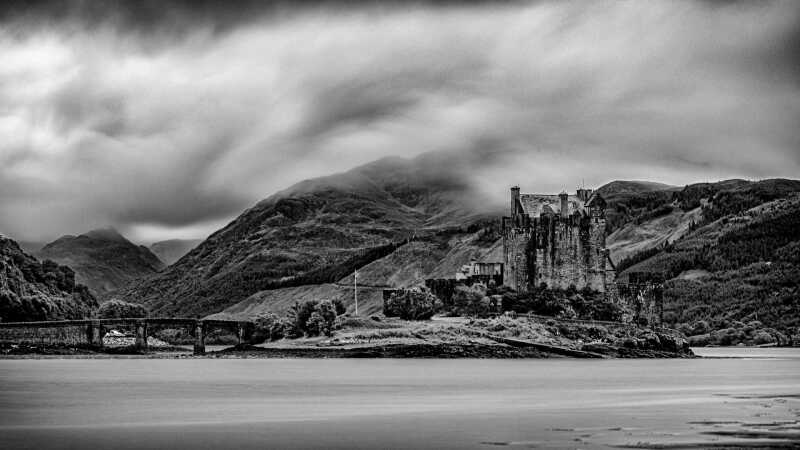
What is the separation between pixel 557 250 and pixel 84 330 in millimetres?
74349

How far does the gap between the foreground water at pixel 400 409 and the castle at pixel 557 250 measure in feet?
151

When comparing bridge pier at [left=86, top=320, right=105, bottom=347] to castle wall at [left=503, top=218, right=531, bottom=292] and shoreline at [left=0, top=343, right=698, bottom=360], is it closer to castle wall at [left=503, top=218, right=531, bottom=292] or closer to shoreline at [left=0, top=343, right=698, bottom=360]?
shoreline at [left=0, top=343, right=698, bottom=360]

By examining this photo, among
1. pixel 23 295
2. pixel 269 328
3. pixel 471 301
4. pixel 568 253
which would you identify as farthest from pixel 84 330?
pixel 568 253

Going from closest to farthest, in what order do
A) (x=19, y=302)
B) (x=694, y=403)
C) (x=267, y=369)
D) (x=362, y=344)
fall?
(x=694, y=403)
(x=267, y=369)
(x=362, y=344)
(x=19, y=302)

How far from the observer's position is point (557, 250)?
5699 inches

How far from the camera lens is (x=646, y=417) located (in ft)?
159

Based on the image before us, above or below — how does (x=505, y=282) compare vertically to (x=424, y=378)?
above

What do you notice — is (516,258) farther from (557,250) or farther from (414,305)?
(414,305)

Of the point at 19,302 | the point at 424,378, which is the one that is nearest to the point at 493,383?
the point at 424,378

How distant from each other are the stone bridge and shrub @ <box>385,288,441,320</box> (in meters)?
32.5

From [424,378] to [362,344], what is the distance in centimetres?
4527

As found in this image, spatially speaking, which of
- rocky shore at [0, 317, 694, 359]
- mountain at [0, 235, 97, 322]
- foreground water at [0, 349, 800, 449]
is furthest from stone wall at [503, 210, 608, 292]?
mountain at [0, 235, 97, 322]

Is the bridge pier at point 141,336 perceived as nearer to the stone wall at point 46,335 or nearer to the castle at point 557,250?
the stone wall at point 46,335

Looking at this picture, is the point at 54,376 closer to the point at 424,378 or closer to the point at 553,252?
the point at 424,378
